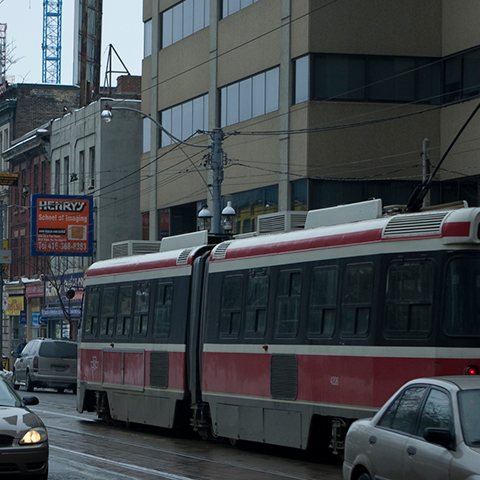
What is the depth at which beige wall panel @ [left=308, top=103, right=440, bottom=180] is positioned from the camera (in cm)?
3231

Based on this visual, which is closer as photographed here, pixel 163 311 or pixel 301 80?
pixel 163 311

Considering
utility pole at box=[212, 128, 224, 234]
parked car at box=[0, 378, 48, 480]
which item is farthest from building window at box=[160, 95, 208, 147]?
parked car at box=[0, 378, 48, 480]

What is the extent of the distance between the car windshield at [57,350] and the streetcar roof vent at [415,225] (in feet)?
77.4

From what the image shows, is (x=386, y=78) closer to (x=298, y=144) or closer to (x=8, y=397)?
(x=298, y=144)

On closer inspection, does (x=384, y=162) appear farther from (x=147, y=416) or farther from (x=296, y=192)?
(x=147, y=416)

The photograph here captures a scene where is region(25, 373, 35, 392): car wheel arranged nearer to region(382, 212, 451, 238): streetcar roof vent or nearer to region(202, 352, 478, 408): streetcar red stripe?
region(202, 352, 478, 408): streetcar red stripe

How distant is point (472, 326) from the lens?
12391 millimetres

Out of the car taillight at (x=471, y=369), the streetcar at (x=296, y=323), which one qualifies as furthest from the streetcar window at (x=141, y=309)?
the car taillight at (x=471, y=369)

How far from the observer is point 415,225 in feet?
42.8

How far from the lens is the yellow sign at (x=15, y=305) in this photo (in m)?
60.3

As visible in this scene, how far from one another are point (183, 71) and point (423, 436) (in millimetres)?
34050

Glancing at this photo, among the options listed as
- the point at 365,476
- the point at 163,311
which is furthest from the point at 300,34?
the point at 365,476

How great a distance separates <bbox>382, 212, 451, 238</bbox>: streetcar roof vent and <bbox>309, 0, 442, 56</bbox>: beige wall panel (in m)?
19.7

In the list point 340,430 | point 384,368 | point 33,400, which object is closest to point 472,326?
point 384,368
